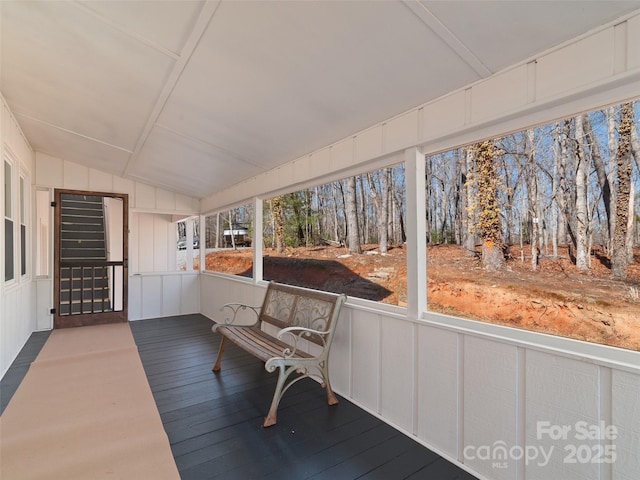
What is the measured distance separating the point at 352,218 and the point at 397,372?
4.73 feet

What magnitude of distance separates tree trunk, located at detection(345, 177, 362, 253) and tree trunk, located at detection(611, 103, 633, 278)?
1.87 meters

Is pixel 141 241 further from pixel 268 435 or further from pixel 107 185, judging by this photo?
pixel 268 435

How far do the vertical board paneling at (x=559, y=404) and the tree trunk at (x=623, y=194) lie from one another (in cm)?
46

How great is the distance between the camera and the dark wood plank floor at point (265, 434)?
1819mm

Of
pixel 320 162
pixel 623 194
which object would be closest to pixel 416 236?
pixel 623 194

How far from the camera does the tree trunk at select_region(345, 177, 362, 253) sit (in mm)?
3061

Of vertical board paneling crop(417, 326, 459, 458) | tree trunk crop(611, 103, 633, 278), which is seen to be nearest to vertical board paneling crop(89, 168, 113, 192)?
vertical board paneling crop(417, 326, 459, 458)

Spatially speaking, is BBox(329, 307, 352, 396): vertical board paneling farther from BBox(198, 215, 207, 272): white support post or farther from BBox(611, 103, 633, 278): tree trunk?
BBox(198, 215, 207, 272): white support post

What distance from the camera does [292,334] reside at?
2.38 m

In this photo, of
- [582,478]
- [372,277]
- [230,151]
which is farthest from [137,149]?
[582,478]

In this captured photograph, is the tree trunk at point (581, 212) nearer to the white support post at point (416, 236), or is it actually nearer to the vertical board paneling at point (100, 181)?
the white support post at point (416, 236)

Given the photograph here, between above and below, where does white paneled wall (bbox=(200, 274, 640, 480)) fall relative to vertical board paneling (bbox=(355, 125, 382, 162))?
below

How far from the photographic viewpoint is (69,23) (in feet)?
6.25

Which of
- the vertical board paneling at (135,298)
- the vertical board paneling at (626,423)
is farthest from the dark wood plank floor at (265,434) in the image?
the vertical board paneling at (135,298)
